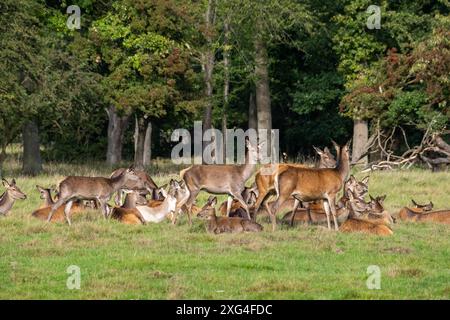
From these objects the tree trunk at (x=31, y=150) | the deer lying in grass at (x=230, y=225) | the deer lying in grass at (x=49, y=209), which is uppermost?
the tree trunk at (x=31, y=150)

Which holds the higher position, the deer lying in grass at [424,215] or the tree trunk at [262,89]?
the tree trunk at [262,89]

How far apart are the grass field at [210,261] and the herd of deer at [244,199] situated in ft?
1.05

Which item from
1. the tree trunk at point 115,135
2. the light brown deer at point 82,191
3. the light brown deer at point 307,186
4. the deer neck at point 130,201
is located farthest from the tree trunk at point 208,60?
the light brown deer at point 307,186

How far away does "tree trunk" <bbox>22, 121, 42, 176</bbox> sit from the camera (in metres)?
33.4

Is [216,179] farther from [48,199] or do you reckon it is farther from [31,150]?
[31,150]

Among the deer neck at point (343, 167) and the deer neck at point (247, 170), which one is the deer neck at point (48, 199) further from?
the deer neck at point (343, 167)

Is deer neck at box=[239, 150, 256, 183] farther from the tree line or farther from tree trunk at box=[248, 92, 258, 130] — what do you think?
tree trunk at box=[248, 92, 258, 130]

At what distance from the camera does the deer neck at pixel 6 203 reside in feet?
63.7

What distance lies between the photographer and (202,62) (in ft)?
111

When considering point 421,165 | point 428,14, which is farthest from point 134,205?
point 428,14

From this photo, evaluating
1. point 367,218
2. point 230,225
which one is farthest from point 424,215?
point 230,225

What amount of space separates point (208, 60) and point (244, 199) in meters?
14.7

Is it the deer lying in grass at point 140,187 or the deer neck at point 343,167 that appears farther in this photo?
the deer lying in grass at point 140,187
